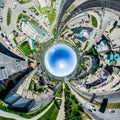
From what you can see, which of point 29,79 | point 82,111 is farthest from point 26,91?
point 82,111

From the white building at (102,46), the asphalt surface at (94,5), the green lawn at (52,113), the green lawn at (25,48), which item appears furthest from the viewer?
the asphalt surface at (94,5)

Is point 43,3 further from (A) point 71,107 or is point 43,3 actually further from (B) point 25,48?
(A) point 71,107

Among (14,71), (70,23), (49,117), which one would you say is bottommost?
(49,117)

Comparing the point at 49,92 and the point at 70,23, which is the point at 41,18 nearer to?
the point at 70,23

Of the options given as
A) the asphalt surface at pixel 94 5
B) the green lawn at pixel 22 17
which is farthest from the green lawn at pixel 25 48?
the asphalt surface at pixel 94 5

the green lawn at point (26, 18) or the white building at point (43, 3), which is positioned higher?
the white building at point (43, 3)

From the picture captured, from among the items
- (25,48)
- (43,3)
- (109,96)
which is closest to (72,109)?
(109,96)

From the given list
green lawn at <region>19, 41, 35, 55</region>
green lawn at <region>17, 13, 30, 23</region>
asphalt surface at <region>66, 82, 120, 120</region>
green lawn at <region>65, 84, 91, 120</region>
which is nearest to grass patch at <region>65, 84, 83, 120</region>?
green lawn at <region>65, 84, 91, 120</region>

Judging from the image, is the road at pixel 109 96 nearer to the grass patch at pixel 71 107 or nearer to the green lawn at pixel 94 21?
the grass patch at pixel 71 107

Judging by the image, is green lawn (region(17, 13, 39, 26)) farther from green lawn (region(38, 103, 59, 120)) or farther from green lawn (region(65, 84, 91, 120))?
green lawn (region(38, 103, 59, 120))
